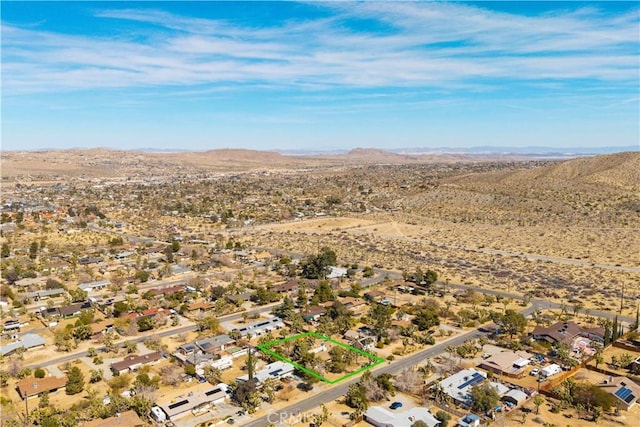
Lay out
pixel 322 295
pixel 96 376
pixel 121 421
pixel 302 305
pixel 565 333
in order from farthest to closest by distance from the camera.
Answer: pixel 322 295, pixel 302 305, pixel 565 333, pixel 96 376, pixel 121 421

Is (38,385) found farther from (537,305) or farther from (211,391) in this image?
(537,305)

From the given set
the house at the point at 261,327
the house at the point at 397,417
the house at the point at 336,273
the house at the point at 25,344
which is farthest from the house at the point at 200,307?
the house at the point at 397,417

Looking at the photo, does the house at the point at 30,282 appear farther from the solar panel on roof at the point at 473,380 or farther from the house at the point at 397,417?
the solar panel on roof at the point at 473,380

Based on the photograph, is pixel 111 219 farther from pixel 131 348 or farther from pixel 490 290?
pixel 490 290

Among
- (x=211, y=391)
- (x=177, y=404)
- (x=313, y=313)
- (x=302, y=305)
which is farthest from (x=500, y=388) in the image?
(x=302, y=305)

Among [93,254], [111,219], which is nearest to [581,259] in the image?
[93,254]

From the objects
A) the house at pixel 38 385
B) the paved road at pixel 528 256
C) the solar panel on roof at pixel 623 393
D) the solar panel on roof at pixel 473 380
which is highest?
the solar panel on roof at pixel 623 393
